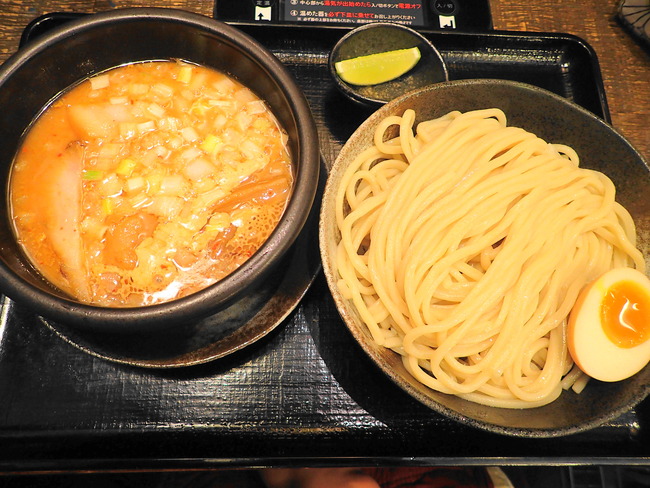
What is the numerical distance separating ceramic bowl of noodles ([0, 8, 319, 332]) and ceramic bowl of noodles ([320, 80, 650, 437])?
296mm

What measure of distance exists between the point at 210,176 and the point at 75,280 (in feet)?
2.05

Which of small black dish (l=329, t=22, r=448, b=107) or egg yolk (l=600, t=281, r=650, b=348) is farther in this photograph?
small black dish (l=329, t=22, r=448, b=107)

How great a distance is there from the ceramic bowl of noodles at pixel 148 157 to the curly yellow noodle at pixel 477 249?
1.24ft

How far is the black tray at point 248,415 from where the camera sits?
70.3 inches

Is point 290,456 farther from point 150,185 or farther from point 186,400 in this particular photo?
point 150,185

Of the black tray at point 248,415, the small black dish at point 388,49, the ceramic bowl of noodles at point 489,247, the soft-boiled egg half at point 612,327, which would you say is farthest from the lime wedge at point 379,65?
the soft-boiled egg half at point 612,327

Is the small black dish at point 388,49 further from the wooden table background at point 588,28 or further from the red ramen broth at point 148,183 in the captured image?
the wooden table background at point 588,28

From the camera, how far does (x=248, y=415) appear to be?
1870 mm

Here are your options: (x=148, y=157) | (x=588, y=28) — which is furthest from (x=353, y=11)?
(x=148, y=157)

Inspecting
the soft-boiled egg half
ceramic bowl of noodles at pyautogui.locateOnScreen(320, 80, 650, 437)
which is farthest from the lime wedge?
the soft-boiled egg half

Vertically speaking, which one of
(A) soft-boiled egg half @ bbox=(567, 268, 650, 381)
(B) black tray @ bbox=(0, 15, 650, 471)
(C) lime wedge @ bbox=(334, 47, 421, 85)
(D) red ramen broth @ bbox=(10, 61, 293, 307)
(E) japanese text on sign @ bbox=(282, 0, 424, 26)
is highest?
(E) japanese text on sign @ bbox=(282, 0, 424, 26)

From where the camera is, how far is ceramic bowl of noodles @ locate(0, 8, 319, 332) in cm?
173

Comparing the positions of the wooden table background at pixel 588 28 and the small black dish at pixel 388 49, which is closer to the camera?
the small black dish at pixel 388 49

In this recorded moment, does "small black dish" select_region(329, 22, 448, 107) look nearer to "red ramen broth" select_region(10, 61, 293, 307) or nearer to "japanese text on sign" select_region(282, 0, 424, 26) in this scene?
"japanese text on sign" select_region(282, 0, 424, 26)
